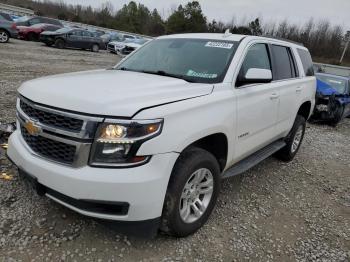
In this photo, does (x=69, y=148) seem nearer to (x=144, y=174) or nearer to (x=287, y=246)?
(x=144, y=174)

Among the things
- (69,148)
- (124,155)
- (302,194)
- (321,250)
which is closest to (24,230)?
(69,148)

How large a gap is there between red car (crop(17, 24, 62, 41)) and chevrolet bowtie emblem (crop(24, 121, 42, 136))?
78.3 ft

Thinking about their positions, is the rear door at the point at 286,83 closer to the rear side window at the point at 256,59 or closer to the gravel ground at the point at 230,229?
the rear side window at the point at 256,59

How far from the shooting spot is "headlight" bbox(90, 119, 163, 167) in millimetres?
2484

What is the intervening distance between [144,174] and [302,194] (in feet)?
9.73

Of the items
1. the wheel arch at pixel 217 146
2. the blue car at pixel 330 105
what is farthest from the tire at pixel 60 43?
the wheel arch at pixel 217 146

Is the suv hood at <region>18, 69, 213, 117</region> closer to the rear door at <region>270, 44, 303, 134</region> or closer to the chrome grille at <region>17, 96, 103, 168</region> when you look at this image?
the chrome grille at <region>17, 96, 103, 168</region>

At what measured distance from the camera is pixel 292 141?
5598 millimetres

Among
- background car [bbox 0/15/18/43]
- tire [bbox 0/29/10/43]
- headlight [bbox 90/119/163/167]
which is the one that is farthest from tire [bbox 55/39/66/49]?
headlight [bbox 90/119/163/167]

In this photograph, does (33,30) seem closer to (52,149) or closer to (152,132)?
(52,149)

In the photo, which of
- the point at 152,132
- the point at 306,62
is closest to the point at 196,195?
the point at 152,132

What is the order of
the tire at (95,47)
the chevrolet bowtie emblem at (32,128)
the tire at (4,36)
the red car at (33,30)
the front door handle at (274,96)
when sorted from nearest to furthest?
the chevrolet bowtie emblem at (32,128), the front door handle at (274,96), the tire at (4,36), the red car at (33,30), the tire at (95,47)

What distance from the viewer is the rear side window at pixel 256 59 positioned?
381 centimetres

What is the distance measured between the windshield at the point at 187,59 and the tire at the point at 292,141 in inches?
89.5
